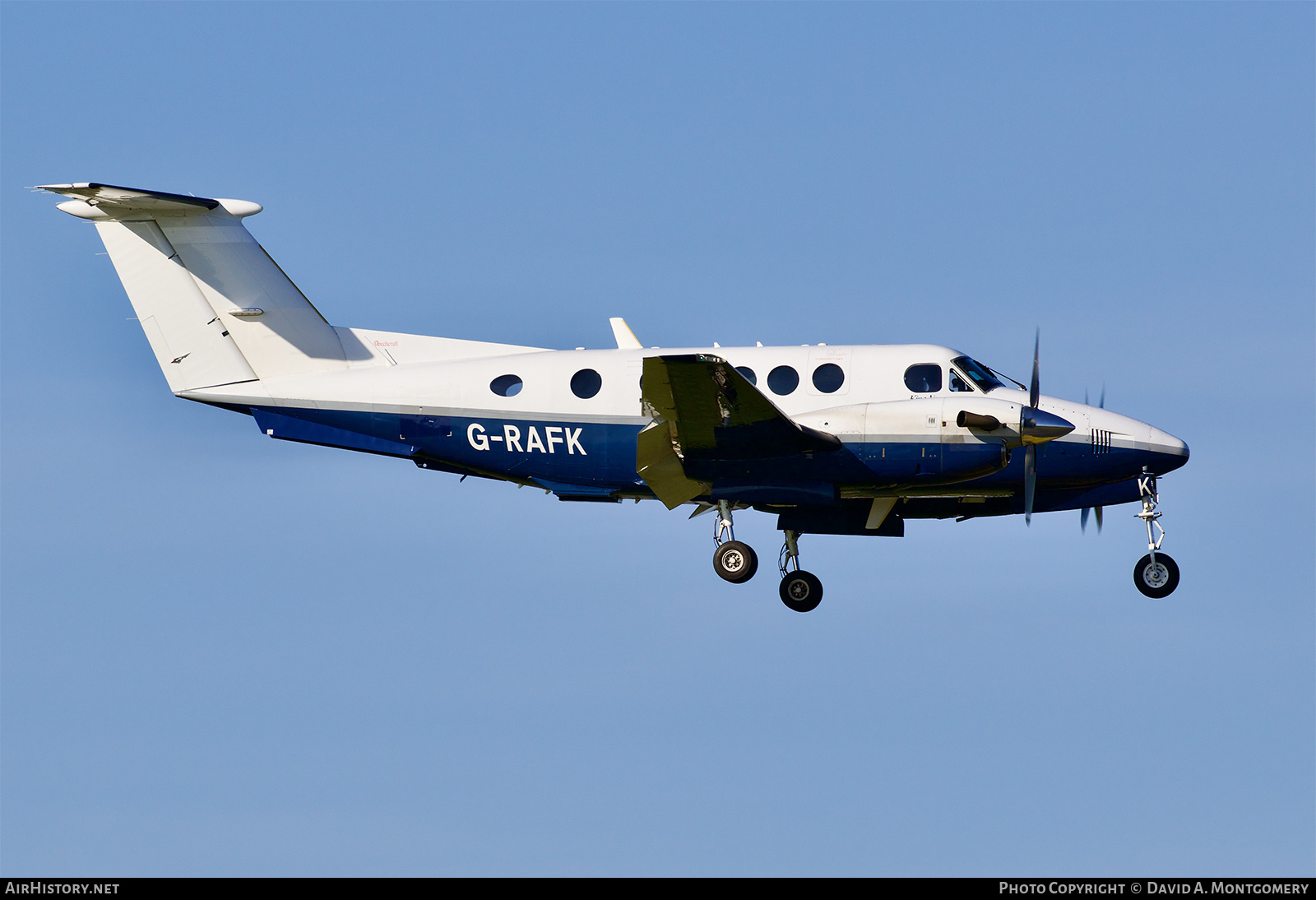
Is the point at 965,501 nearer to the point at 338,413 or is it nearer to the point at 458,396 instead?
the point at 458,396

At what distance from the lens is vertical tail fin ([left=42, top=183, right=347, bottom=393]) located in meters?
21.6

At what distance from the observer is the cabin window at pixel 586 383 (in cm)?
2055

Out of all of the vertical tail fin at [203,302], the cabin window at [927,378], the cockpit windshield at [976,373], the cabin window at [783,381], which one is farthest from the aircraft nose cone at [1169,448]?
the vertical tail fin at [203,302]

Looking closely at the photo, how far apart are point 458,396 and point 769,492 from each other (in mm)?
4631

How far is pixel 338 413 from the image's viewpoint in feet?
69.9

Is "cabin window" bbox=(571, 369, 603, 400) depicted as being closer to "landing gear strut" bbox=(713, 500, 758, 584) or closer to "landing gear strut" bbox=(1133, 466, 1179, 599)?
"landing gear strut" bbox=(713, 500, 758, 584)

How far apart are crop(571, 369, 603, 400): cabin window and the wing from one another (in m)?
1.10

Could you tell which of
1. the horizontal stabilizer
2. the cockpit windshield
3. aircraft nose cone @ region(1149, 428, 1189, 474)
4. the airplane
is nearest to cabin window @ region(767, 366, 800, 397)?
the airplane

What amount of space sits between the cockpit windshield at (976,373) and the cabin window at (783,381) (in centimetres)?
213

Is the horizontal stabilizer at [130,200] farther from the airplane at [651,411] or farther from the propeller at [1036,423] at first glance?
the propeller at [1036,423]
